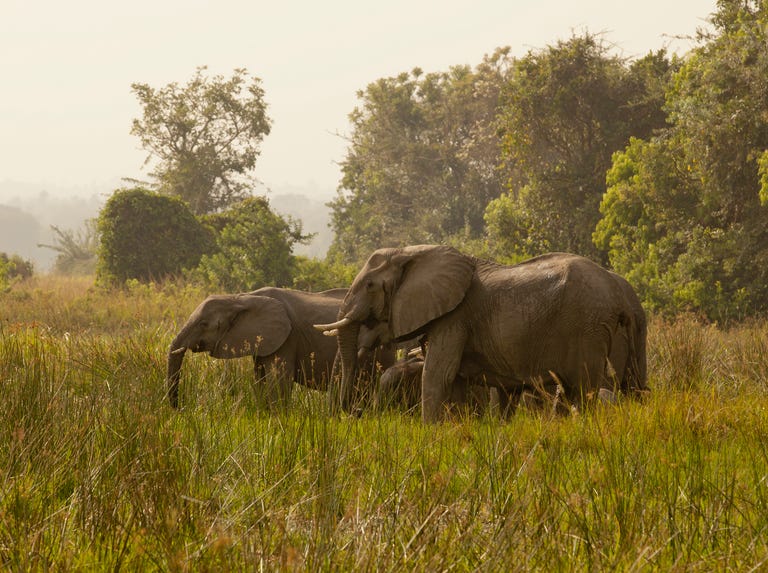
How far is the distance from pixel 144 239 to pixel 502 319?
19.2 metres

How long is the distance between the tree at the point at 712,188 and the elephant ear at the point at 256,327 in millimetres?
8804

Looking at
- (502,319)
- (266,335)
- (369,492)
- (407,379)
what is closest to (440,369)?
(502,319)

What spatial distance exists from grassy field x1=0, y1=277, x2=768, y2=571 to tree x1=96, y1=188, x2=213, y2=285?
18339mm

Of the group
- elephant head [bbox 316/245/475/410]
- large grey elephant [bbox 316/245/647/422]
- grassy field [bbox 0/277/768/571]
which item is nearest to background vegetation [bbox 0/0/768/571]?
grassy field [bbox 0/277/768/571]

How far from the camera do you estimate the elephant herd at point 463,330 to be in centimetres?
677

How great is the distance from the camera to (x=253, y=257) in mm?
23000

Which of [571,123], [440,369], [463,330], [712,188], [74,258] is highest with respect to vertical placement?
[571,123]

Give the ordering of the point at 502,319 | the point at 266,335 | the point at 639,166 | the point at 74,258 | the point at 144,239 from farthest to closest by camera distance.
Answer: the point at 74,258 < the point at 144,239 < the point at 639,166 < the point at 266,335 < the point at 502,319

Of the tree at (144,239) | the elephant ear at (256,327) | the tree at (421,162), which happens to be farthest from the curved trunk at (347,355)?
the tree at (421,162)

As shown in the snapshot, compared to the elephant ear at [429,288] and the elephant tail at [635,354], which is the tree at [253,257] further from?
the elephant tail at [635,354]

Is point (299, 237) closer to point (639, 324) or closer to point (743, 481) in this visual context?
point (639, 324)

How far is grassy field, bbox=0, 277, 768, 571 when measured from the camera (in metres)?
3.21

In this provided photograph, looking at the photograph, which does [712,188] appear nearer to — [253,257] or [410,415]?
[410,415]

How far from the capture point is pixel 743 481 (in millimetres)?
4551
